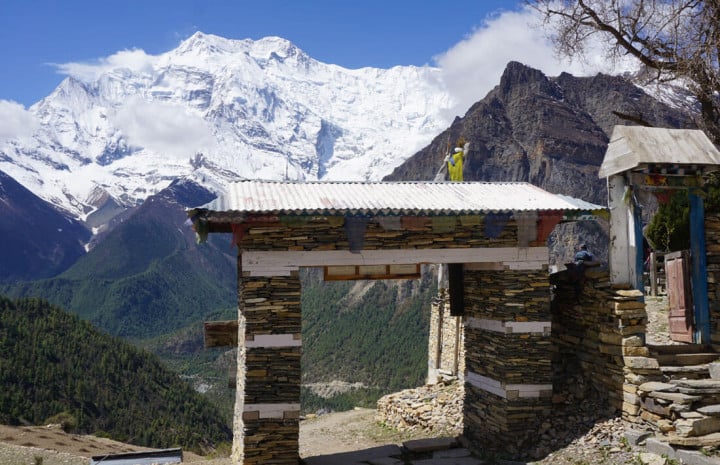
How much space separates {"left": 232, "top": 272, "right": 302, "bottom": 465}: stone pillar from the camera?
10.7m

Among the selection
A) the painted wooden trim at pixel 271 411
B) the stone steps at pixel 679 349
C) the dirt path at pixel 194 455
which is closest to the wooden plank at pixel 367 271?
the painted wooden trim at pixel 271 411

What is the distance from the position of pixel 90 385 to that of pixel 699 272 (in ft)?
165

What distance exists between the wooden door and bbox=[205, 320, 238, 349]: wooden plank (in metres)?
8.31

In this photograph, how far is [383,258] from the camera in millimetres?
11430

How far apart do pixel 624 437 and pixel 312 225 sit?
5.93 meters

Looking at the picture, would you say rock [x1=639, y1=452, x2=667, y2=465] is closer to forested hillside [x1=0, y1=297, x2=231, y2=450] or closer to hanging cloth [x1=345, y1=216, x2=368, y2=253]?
hanging cloth [x1=345, y1=216, x2=368, y2=253]

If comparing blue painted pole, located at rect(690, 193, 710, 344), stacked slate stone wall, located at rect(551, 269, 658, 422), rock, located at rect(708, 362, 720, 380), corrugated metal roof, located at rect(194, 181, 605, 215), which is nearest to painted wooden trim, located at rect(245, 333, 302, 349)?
corrugated metal roof, located at rect(194, 181, 605, 215)

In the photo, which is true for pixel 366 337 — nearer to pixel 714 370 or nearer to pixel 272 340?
pixel 272 340

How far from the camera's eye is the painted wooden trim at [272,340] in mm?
10758

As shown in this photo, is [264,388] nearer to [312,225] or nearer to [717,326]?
[312,225]

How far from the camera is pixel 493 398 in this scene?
1218cm

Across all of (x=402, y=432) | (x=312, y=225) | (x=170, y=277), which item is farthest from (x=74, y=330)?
(x=170, y=277)

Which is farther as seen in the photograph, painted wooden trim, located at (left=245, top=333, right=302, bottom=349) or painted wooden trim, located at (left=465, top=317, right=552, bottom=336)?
painted wooden trim, located at (left=465, top=317, right=552, bottom=336)

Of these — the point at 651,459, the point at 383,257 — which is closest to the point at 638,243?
the point at 651,459
